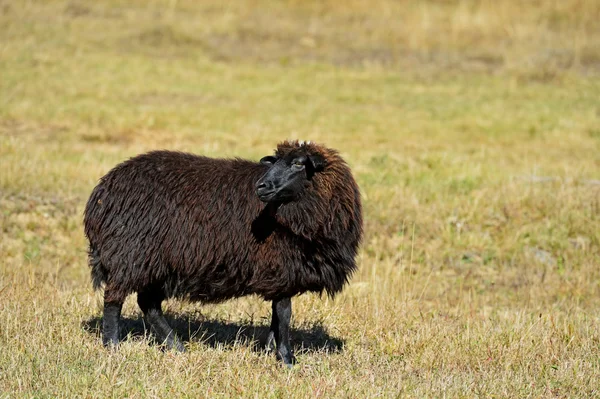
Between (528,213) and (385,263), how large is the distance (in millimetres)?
2775

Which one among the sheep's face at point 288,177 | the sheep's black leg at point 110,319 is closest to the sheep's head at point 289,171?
the sheep's face at point 288,177

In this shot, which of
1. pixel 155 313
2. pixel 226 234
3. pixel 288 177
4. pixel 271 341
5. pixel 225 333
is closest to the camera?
pixel 288 177

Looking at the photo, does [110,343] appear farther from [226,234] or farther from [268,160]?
[268,160]

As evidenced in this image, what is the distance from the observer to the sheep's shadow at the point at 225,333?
7.98 meters

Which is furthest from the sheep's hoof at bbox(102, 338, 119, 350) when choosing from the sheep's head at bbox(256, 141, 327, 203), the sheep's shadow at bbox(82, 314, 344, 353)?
the sheep's head at bbox(256, 141, 327, 203)

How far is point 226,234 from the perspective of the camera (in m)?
7.46

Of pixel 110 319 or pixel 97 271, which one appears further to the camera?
pixel 97 271

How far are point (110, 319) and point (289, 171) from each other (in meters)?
2.07

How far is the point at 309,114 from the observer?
2084 cm

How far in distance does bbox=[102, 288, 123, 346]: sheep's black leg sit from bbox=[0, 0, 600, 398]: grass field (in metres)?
0.22

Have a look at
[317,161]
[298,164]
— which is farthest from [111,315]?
[317,161]

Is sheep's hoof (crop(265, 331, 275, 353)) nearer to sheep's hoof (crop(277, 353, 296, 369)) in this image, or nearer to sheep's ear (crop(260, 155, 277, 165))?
sheep's hoof (crop(277, 353, 296, 369))

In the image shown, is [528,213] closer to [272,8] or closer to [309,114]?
[309,114]

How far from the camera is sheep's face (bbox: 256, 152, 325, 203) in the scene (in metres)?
7.16
